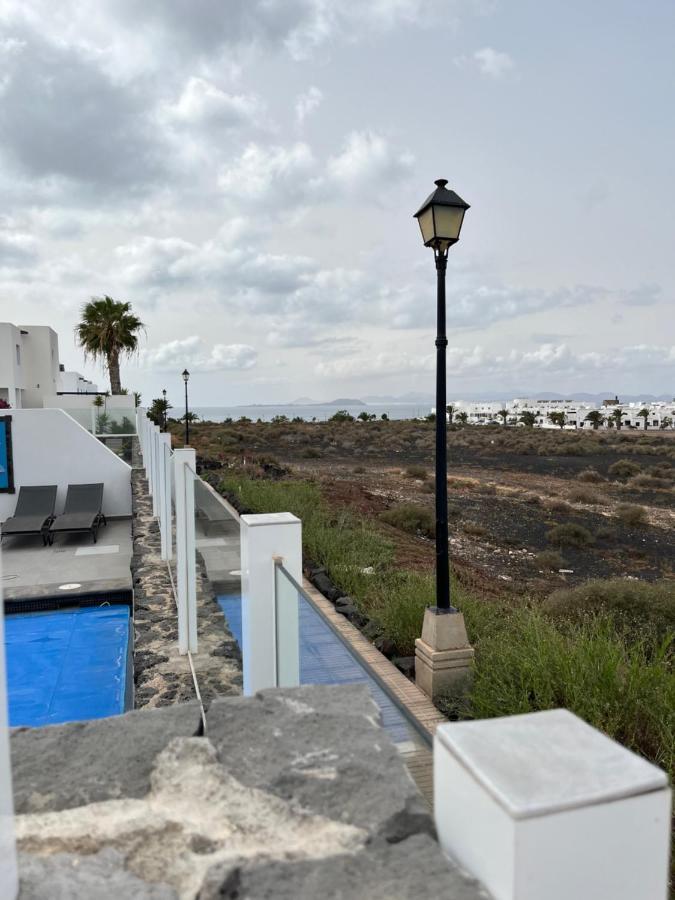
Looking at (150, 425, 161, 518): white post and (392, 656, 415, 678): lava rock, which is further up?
(150, 425, 161, 518): white post

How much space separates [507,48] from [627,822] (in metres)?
13.1

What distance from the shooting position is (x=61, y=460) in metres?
18.0

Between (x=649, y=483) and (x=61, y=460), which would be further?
(x=649, y=483)

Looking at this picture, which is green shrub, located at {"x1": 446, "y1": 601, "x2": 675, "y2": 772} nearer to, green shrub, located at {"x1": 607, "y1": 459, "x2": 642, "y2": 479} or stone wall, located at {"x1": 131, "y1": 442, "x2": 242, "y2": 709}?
stone wall, located at {"x1": 131, "y1": 442, "x2": 242, "y2": 709}

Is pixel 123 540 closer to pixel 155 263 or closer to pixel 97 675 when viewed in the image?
pixel 97 675

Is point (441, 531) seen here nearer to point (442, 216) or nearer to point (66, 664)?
point (442, 216)

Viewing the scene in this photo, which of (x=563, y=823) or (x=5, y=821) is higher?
(x=563, y=823)

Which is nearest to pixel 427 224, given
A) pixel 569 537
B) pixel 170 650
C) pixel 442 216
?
pixel 442 216

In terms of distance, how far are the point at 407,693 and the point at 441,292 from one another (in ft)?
12.4

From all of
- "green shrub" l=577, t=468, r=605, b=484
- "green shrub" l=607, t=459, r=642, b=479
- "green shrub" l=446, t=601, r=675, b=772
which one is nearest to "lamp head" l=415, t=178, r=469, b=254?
A: "green shrub" l=446, t=601, r=675, b=772

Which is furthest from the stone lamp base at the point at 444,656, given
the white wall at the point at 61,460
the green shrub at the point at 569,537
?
the white wall at the point at 61,460

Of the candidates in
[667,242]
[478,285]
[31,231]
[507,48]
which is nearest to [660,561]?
[667,242]

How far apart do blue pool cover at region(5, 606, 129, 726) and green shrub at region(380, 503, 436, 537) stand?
290 inches

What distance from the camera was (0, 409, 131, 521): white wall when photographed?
57.9 ft
